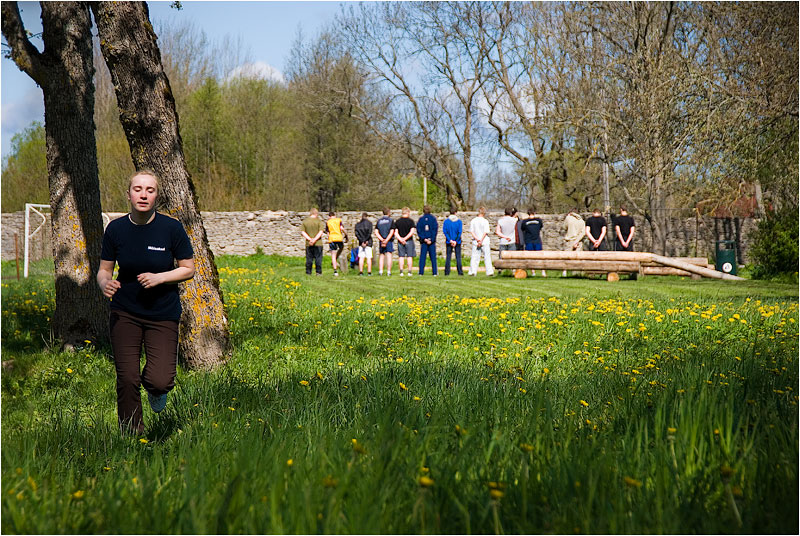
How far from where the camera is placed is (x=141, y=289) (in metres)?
4.60

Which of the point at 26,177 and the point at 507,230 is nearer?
the point at 507,230

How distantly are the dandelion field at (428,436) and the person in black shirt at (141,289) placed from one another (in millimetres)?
246

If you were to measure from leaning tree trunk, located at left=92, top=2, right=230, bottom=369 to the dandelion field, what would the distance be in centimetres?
43

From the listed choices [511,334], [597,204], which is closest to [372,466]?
[511,334]

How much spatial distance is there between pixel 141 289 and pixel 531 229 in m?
16.5

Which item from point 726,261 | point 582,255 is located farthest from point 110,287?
point 726,261

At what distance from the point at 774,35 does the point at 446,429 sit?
2157 centimetres

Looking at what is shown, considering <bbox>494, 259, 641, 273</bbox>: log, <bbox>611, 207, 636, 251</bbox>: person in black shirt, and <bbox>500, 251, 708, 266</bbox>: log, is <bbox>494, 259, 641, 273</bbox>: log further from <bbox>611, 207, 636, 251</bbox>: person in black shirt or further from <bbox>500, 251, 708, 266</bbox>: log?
<bbox>611, 207, 636, 251</bbox>: person in black shirt

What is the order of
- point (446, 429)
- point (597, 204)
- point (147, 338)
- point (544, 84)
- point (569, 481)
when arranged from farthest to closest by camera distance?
point (597, 204) < point (544, 84) < point (147, 338) < point (446, 429) < point (569, 481)

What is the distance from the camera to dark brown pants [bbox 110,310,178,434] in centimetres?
459

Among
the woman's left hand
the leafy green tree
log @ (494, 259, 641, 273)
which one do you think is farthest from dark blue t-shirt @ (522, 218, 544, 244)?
the leafy green tree

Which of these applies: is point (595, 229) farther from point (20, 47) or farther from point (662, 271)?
point (20, 47)

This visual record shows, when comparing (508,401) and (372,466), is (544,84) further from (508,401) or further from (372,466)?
(372,466)

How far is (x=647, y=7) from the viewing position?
23.8 m
